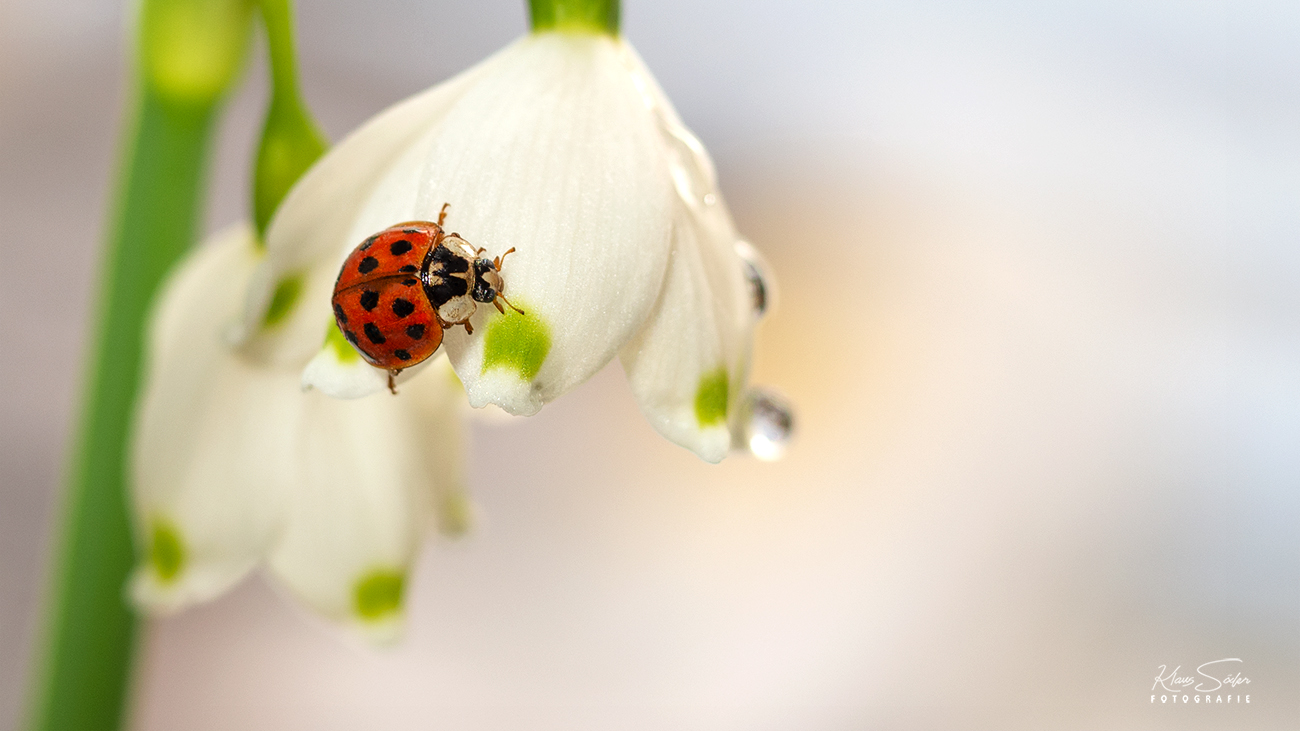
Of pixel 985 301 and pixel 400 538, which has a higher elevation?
pixel 985 301

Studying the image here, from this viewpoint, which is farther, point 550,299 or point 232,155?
point 232,155

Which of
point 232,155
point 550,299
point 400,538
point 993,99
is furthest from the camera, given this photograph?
point 993,99

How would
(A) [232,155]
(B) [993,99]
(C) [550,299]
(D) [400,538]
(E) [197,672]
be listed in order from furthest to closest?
1. (B) [993,99]
2. (A) [232,155]
3. (E) [197,672]
4. (D) [400,538]
5. (C) [550,299]

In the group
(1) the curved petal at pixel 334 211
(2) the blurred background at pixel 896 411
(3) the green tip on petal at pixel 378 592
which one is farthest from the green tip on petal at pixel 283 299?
(2) the blurred background at pixel 896 411

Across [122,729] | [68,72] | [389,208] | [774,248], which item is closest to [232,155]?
[68,72]

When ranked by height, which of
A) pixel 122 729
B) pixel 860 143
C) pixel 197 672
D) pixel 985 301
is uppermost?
pixel 860 143

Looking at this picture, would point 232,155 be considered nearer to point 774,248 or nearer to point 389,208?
point 774,248
